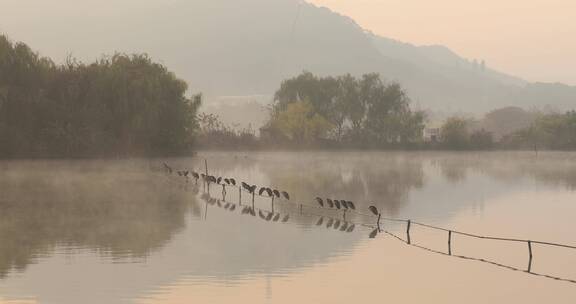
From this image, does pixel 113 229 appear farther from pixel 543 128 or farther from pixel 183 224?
pixel 543 128

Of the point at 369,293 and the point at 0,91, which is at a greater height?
the point at 0,91

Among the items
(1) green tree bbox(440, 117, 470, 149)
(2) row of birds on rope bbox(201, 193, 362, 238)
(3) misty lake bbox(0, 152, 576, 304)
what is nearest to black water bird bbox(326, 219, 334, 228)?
(2) row of birds on rope bbox(201, 193, 362, 238)

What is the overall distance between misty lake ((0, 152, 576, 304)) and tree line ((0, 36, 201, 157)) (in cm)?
3461

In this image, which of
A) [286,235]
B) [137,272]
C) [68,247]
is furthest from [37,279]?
[286,235]

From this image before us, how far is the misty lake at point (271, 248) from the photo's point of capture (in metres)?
19.1

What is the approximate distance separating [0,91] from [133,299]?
221 ft

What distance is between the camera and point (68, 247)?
25203 mm

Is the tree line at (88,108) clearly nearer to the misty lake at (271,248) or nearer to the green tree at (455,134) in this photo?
the misty lake at (271,248)

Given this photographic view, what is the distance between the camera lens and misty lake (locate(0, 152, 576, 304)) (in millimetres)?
19062

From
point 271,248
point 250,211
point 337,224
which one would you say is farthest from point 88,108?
point 271,248

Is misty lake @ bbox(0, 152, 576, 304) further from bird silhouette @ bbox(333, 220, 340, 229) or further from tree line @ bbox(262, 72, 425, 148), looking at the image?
tree line @ bbox(262, 72, 425, 148)

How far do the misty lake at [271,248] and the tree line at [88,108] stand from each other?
3461 cm

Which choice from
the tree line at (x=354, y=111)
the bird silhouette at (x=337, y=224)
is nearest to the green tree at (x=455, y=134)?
the tree line at (x=354, y=111)

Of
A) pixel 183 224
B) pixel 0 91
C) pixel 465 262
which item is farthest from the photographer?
pixel 0 91
